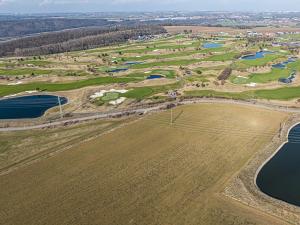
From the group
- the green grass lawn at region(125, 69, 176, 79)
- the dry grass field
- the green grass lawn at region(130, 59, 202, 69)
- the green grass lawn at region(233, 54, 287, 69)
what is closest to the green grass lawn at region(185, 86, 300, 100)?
the dry grass field

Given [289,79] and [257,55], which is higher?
[289,79]

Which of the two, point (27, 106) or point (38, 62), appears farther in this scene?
point (38, 62)

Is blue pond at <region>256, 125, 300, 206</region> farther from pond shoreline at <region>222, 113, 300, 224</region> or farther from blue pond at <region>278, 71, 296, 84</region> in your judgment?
blue pond at <region>278, 71, 296, 84</region>

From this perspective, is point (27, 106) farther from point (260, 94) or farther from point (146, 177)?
point (260, 94)

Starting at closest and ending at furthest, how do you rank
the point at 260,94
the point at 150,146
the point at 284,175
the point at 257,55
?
1. the point at 284,175
2. the point at 150,146
3. the point at 260,94
4. the point at 257,55

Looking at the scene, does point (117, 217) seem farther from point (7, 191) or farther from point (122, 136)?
point (122, 136)

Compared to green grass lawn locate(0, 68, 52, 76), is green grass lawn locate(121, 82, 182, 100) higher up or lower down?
higher up

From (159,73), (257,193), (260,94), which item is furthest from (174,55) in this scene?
(257,193)

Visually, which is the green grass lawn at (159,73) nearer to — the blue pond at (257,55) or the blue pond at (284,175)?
the blue pond at (257,55)
